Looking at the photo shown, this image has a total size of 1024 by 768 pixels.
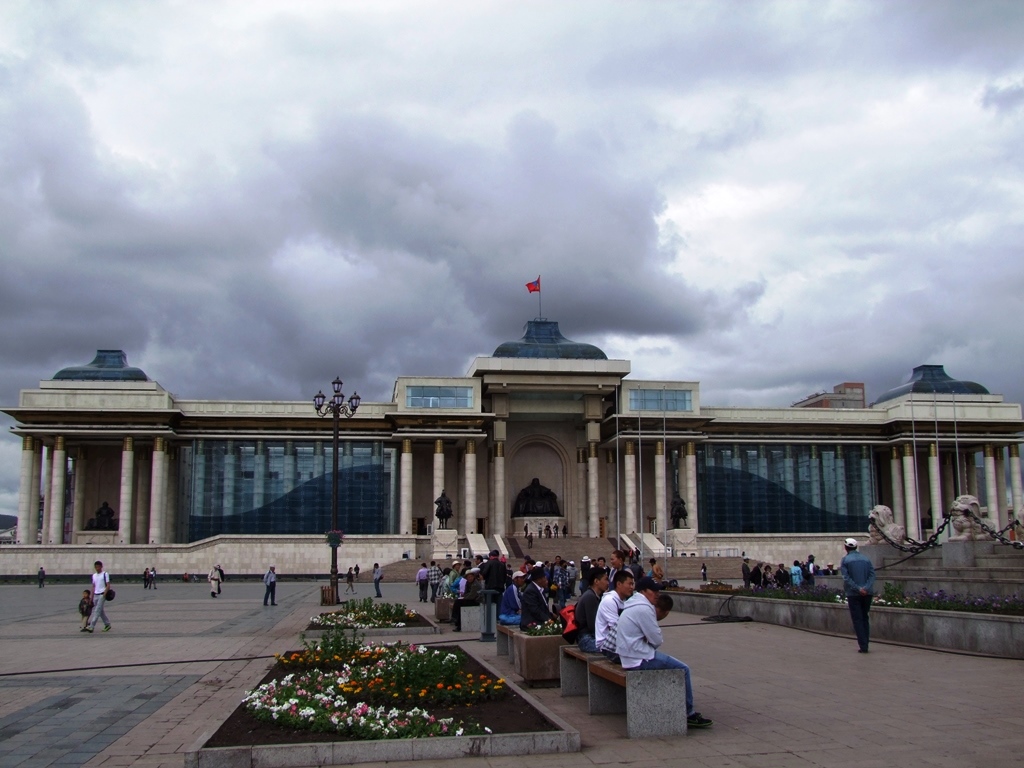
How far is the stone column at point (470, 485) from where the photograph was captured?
60250 mm

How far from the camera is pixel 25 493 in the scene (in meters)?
58.2

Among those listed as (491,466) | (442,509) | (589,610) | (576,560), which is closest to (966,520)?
(589,610)

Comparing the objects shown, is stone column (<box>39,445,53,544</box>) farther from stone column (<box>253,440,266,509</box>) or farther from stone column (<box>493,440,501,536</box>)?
stone column (<box>493,440,501,536</box>)

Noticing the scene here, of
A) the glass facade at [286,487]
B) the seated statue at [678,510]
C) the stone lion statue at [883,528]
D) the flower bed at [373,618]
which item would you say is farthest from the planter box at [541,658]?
the glass facade at [286,487]

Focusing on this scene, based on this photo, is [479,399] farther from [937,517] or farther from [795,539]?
[937,517]

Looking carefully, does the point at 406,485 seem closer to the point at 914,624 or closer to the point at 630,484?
the point at 630,484

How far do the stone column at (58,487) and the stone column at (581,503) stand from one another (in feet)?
106

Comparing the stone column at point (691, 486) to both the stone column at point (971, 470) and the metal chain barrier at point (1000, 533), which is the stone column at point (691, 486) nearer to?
the stone column at point (971, 470)

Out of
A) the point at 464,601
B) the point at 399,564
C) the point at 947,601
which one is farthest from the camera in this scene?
the point at 399,564

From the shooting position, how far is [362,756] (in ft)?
26.0

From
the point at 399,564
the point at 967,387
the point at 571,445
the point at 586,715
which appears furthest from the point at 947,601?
the point at 967,387

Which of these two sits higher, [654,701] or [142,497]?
[142,497]

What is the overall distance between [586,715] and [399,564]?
43828 millimetres

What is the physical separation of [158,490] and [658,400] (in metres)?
31.8
